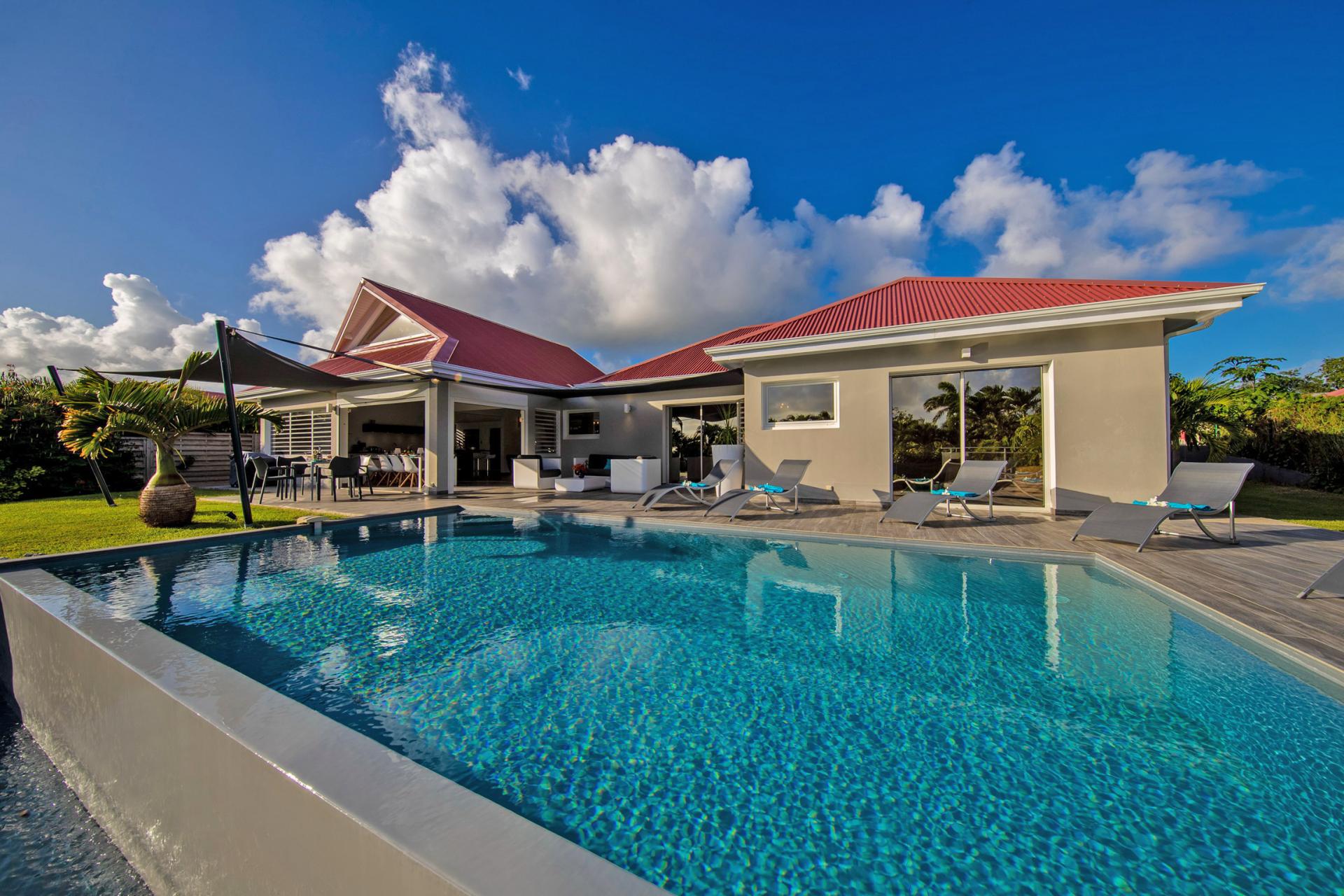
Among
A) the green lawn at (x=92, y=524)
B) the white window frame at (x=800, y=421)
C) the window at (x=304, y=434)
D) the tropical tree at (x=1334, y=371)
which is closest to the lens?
the green lawn at (x=92, y=524)

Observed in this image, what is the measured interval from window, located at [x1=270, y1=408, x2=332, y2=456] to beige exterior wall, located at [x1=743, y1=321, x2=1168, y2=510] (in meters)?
14.1

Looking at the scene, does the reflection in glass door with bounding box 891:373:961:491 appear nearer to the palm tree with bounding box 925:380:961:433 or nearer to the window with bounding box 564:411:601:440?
the palm tree with bounding box 925:380:961:433

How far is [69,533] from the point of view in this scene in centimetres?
688

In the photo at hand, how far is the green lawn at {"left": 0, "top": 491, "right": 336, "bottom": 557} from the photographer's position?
241 inches

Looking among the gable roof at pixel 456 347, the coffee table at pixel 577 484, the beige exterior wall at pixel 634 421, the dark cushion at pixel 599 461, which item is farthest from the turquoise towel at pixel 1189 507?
the gable roof at pixel 456 347

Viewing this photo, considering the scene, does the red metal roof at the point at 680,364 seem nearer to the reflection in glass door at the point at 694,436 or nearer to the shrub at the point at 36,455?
the reflection in glass door at the point at 694,436

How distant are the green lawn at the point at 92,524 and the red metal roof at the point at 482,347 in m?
5.37

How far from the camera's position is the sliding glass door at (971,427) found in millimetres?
8531

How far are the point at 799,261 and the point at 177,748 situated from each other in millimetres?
22449

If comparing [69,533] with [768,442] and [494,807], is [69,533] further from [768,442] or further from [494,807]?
[768,442]

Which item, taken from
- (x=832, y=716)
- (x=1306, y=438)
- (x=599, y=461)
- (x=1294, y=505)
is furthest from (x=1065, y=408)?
(x=599, y=461)

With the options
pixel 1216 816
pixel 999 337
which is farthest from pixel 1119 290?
pixel 1216 816

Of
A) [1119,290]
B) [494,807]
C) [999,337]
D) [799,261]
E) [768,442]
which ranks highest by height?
[799,261]

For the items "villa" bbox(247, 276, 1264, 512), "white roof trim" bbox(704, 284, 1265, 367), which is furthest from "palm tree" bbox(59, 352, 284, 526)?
"white roof trim" bbox(704, 284, 1265, 367)
